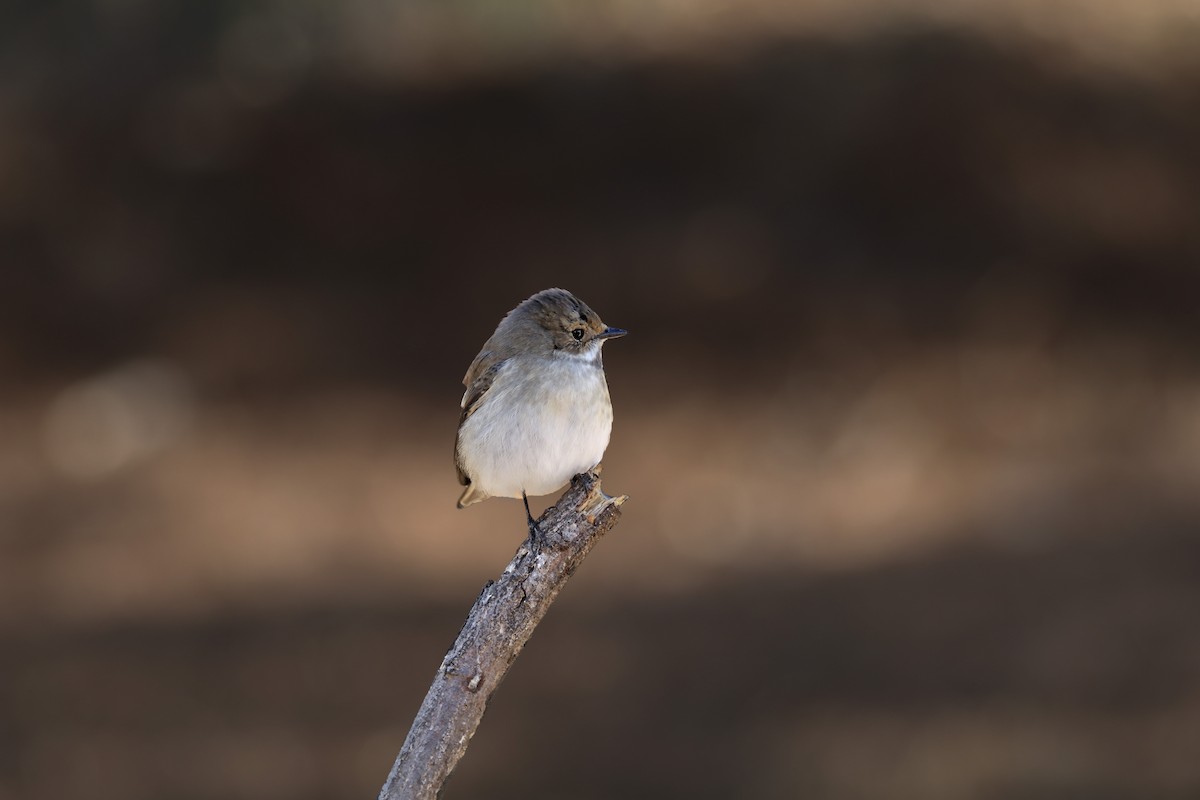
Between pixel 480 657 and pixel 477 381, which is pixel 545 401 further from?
pixel 480 657

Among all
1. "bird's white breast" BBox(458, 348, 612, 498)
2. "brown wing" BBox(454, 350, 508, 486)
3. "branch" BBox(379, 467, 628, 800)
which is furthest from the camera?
"brown wing" BBox(454, 350, 508, 486)

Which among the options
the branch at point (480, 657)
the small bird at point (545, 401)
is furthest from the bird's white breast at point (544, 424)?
the branch at point (480, 657)

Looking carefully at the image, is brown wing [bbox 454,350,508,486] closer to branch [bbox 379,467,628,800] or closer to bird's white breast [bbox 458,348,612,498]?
bird's white breast [bbox 458,348,612,498]

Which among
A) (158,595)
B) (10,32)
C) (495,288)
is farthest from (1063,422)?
(10,32)

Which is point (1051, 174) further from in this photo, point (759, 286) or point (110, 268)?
point (110, 268)

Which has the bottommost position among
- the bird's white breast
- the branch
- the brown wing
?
the branch

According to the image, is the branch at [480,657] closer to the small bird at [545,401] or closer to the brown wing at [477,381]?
the small bird at [545,401]

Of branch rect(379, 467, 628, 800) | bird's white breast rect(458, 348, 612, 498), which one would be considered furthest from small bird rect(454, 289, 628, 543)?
branch rect(379, 467, 628, 800)
